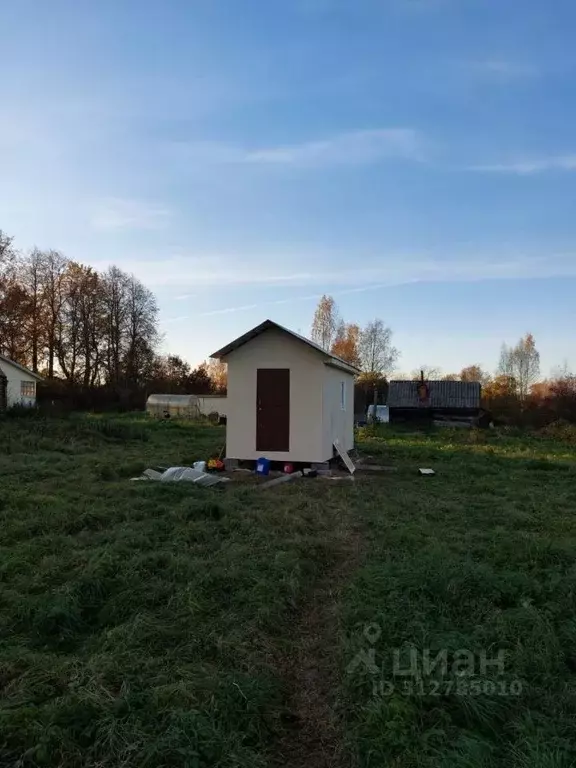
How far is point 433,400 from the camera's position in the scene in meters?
34.7

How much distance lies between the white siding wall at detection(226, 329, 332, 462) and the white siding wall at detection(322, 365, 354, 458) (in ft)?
0.94

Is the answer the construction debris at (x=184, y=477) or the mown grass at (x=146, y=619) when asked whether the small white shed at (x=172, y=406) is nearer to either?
the construction debris at (x=184, y=477)

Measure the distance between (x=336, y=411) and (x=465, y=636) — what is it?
→ 33.4ft

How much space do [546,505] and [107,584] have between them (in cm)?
701

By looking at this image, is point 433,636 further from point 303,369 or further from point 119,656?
point 303,369

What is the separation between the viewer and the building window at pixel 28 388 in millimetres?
34281

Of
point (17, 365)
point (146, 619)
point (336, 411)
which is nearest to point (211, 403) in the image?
point (17, 365)

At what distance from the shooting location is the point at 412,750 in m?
2.62

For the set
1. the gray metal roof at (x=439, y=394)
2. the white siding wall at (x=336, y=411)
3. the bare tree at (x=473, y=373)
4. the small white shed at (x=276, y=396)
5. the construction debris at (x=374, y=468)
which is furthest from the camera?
the bare tree at (x=473, y=373)

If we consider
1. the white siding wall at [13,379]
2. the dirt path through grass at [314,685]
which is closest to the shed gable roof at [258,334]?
the dirt path through grass at [314,685]

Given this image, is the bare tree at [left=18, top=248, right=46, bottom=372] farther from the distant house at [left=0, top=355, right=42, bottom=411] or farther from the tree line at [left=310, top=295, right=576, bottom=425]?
the tree line at [left=310, top=295, right=576, bottom=425]

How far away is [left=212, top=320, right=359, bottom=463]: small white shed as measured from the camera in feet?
39.7

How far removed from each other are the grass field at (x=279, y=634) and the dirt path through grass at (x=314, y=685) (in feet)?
0.04

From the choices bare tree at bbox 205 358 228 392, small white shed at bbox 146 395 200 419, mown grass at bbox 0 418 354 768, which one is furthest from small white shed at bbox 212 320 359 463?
bare tree at bbox 205 358 228 392
